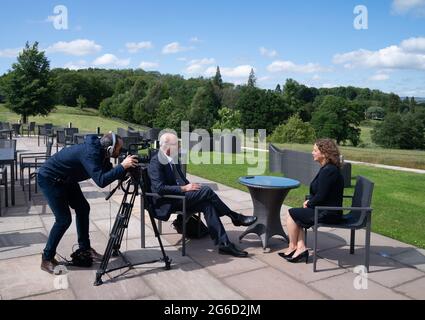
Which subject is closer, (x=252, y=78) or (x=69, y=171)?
(x=69, y=171)

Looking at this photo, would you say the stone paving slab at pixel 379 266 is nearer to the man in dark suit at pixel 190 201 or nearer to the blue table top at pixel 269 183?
the blue table top at pixel 269 183

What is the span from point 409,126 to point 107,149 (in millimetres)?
73807

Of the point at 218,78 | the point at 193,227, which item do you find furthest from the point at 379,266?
the point at 218,78

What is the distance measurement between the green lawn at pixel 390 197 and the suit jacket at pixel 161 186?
295 cm

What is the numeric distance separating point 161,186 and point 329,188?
1.80 m

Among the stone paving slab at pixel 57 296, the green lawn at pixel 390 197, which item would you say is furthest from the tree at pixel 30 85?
the stone paving slab at pixel 57 296

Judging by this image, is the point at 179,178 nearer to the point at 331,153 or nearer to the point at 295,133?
the point at 331,153

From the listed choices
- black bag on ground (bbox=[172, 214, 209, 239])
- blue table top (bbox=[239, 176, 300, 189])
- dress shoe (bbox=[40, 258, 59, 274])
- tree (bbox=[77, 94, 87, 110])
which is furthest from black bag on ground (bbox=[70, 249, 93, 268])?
tree (bbox=[77, 94, 87, 110])

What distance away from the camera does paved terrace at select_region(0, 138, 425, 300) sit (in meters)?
3.53

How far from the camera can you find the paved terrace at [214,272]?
353 cm

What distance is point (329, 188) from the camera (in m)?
4.25

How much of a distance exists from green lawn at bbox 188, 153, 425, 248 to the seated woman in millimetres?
1576

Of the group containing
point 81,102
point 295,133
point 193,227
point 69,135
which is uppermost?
point 81,102

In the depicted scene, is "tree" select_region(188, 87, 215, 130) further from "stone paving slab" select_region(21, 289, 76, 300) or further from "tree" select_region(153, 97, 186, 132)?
"stone paving slab" select_region(21, 289, 76, 300)
